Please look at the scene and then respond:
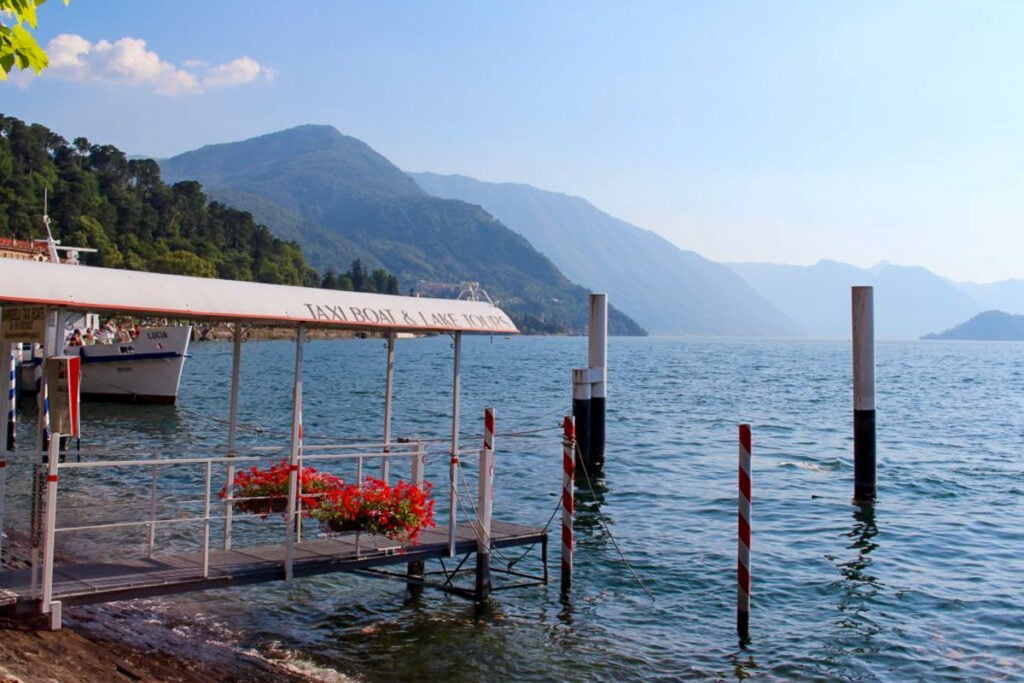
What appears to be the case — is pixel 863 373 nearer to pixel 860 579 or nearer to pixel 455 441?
pixel 860 579

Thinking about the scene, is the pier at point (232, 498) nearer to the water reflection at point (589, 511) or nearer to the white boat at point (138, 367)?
the water reflection at point (589, 511)

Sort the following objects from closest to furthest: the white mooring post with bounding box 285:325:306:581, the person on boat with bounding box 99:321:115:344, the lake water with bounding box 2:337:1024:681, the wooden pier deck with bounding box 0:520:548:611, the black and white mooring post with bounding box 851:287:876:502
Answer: the wooden pier deck with bounding box 0:520:548:611, the white mooring post with bounding box 285:325:306:581, the lake water with bounding box 2:337:1024:681, the black and white mooring post with bounding box 851:287:876:502, the person on boat with bounding box 99:321:115:344

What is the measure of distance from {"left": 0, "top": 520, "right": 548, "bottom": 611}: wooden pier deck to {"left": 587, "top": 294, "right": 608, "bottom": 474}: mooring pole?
11069 millimetres

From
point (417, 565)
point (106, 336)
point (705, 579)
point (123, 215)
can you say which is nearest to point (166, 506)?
point (417, 565)

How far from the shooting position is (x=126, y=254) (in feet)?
436

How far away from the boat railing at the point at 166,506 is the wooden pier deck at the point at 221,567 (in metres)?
0.16

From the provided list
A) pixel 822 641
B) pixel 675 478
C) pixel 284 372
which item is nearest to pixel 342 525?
pixel 822 641

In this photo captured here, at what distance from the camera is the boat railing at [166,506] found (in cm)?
973

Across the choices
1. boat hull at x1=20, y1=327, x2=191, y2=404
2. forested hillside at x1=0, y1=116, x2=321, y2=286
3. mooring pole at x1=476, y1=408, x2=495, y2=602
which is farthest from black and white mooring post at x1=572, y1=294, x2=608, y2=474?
forested hillside at x1=0, y1=116, x2=321, y2=286

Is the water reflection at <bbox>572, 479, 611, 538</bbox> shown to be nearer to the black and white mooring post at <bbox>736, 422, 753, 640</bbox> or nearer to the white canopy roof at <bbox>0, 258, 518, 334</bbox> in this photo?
the black and white mooring post at <bbox>736, 422, 753, 640</bbox>

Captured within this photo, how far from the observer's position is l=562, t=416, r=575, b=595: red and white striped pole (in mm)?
13469

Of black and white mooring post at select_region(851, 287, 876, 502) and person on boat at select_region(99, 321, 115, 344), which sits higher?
person on boat at select_region(99, 321, 115, 344)

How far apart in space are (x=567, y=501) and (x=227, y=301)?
19.4 ft

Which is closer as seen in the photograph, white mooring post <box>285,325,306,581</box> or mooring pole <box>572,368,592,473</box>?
white mooring post <box>285,325,306,581</box>
